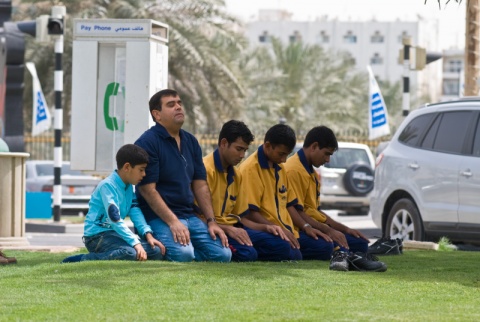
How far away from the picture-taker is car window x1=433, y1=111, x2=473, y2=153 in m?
14.0

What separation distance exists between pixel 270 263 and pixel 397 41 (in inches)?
4614

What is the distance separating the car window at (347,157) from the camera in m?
27.6

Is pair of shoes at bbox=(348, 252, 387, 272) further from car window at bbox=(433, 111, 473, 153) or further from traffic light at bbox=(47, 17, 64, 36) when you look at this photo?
traffic light at bbox=(47, 17, 64, 36)

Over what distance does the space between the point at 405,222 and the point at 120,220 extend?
564 centimetres

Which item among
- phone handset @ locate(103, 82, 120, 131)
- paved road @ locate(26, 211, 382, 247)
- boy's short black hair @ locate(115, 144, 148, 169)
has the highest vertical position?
phone handset @ locate(103, 82, 120, 131)

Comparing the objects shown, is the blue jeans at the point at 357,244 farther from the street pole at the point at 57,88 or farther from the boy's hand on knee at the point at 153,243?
the street pole at the point at 57,88

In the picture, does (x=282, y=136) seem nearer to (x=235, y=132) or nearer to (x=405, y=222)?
(x=235, y=132)

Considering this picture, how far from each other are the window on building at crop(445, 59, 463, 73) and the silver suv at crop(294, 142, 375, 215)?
4451 inches

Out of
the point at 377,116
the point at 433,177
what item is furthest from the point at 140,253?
the point at 377,116

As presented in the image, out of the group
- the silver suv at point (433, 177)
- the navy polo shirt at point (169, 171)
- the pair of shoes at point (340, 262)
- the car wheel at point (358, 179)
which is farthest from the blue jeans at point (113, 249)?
the car wheel at point (358, 179)

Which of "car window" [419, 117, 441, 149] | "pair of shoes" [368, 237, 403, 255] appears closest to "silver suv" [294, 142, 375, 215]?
"car window" [419, 117, 441, 149]

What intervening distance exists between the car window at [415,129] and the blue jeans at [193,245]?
4804mm

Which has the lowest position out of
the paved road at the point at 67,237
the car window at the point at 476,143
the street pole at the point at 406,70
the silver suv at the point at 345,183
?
the paved road at the point at 67,237

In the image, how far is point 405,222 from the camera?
1466 centimetres
